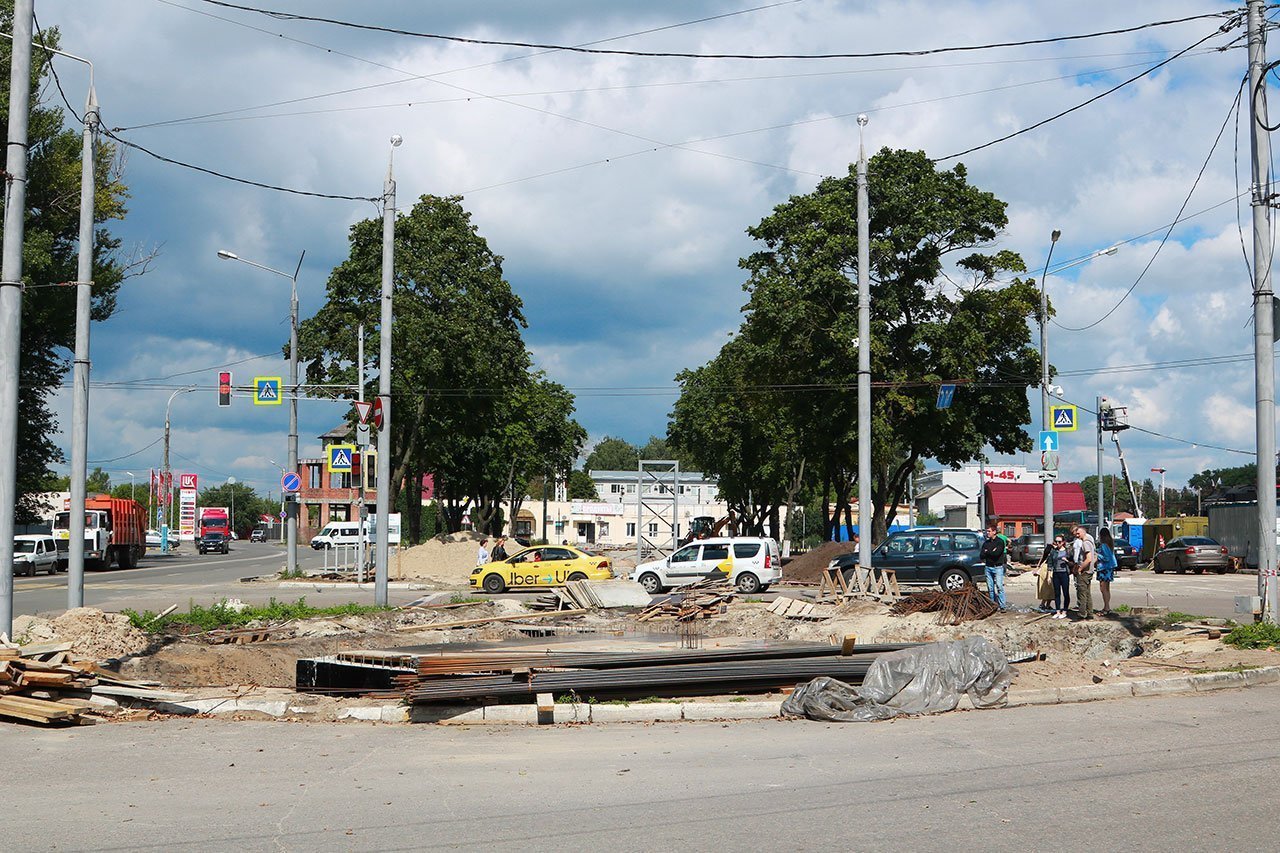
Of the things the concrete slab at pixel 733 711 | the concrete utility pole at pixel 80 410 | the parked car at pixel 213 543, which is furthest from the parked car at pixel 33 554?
the concrete slab at pixel 733 711

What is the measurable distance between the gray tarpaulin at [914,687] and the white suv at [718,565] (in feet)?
64.5

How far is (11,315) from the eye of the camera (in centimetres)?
1357

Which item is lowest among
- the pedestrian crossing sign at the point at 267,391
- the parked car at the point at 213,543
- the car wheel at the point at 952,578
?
the parked car at the point at 213,543

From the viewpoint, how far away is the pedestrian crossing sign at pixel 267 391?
1404 inches

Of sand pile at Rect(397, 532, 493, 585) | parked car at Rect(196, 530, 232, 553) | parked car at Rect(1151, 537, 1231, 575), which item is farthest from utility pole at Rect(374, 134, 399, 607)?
parked car at Rect(196, 530, 232, 553)

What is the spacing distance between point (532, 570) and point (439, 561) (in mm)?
8521

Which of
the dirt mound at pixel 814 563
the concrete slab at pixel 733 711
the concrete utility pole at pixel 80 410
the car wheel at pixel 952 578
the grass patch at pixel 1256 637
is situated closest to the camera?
the concrete slab at pixel 733 711

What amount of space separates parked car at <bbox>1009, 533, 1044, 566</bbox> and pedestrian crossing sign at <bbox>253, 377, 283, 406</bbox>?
2992 cm

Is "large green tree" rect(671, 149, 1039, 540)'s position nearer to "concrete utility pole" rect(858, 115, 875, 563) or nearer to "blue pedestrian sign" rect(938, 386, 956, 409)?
"blue pedestrian sign" rect(938, 386, 956, 409)

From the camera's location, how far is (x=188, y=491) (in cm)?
9275

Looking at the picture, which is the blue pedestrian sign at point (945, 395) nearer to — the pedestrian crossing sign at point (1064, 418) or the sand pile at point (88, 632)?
the pedestrian crossing sign at point (1064, 418)

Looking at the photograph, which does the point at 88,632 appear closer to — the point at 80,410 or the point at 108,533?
the point at 80,410

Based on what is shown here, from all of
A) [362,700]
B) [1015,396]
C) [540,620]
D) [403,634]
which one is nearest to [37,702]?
[362,700]

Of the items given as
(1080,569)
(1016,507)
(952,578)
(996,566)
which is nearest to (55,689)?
(1080,569)
